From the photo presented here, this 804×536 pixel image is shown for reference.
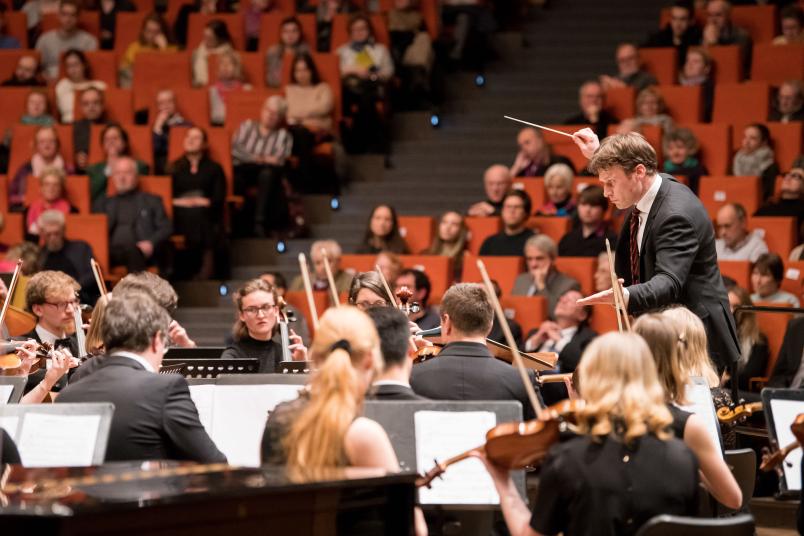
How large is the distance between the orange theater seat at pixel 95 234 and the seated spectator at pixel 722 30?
4.37 meters

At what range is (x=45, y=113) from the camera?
10.2 meters

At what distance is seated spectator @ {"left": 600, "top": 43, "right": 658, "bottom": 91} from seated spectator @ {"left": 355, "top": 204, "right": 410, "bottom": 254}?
73.5 inches

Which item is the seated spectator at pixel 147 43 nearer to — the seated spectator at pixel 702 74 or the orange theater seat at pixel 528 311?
the seated spectator at pixel 702 74

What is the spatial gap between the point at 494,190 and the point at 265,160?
1705 mm

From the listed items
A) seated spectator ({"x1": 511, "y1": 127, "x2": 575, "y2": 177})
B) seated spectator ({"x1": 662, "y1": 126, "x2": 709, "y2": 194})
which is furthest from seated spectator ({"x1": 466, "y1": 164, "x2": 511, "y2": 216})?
seated spectator ({"x1": 662, "y1": 126, "x2": 709, "y2": 194})

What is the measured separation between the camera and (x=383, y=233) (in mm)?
8531

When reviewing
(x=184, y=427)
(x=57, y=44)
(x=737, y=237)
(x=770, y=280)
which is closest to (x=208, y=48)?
(x=57, y=44)

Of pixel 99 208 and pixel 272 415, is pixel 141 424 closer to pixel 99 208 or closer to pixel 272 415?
pixel 272 415

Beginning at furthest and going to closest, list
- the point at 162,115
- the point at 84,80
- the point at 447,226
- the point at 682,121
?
the point at 84,80 < the point at 162,115 < the point at 682,121 < the point at 447,226

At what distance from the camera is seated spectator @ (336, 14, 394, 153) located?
9844 mm

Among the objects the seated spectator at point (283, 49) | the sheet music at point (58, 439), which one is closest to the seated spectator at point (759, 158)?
the seated spectator at point (283, 49)

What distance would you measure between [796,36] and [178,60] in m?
4.58

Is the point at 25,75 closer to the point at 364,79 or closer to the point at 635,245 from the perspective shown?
the point at 364,79

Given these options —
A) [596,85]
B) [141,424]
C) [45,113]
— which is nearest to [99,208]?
[45,113]
